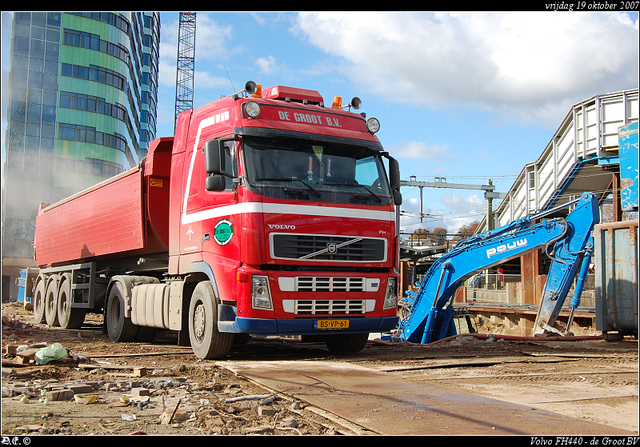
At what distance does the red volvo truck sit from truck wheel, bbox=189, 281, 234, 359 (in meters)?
0.02

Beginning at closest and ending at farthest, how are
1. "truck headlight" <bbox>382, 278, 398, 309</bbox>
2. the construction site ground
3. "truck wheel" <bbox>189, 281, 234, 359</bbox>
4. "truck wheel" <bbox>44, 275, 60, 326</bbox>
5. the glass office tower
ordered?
1. the construction site ground
2. "truck wheel" <bbox>189, 281, 234, 359</bbox>
3. "truck headlight" <bbox>382, 278, 398, 309</bbox>
4. "truck wheel" <bbox>44, 275, 60, 326</bbox>
5. the glass office tower

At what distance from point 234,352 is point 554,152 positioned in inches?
726

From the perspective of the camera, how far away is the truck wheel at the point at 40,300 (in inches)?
712

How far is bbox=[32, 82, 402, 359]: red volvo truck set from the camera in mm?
8680

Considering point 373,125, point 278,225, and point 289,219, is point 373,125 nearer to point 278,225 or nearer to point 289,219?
point 289,219

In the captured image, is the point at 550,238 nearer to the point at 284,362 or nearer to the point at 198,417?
the point at 284,362

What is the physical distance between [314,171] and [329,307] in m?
2.00

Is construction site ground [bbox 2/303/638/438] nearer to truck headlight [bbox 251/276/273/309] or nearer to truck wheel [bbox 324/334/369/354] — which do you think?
truck wheel [bbox 324/334/369/354]

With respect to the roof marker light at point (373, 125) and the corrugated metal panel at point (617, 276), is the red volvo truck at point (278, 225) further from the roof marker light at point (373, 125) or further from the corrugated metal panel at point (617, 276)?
the corrugated metal panel at point (617, 276)

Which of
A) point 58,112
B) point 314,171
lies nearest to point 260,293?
point 314,171

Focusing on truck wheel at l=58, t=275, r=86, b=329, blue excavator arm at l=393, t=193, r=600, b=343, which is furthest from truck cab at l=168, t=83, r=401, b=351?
truck wheel at l=58, t=275, r=86, b=329

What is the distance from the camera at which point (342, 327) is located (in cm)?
915

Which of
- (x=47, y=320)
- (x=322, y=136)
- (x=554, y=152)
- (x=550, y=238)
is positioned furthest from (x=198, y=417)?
(x=554, y=152)

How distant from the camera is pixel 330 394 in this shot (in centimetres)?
625
